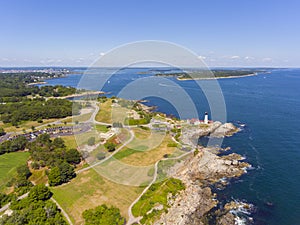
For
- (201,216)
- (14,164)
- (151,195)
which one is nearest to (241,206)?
(201,216)

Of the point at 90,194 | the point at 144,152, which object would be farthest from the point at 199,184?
the point at 90,194

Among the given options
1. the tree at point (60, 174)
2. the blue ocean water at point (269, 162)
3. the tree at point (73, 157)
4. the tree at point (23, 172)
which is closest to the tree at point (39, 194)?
the tree at point (60, 174)

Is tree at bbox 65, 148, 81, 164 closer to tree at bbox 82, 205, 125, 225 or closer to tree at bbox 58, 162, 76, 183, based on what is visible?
tree at bbox 58, 162, 76, 183

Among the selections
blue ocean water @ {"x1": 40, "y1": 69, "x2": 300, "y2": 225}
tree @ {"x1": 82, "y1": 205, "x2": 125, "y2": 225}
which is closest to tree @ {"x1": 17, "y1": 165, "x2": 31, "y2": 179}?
tree @ {"x1": 82, "y1": 205, "x2": 125, "y2": 225}

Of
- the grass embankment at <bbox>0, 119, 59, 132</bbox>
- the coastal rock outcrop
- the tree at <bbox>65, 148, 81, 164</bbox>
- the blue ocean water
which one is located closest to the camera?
the coastal rock outcrop

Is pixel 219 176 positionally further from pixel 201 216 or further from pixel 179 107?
pixel 179 107

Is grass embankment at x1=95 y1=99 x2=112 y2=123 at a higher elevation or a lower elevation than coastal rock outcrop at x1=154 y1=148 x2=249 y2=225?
higher

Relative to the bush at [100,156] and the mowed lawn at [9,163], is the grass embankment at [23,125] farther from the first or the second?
the bush at [100,156]
